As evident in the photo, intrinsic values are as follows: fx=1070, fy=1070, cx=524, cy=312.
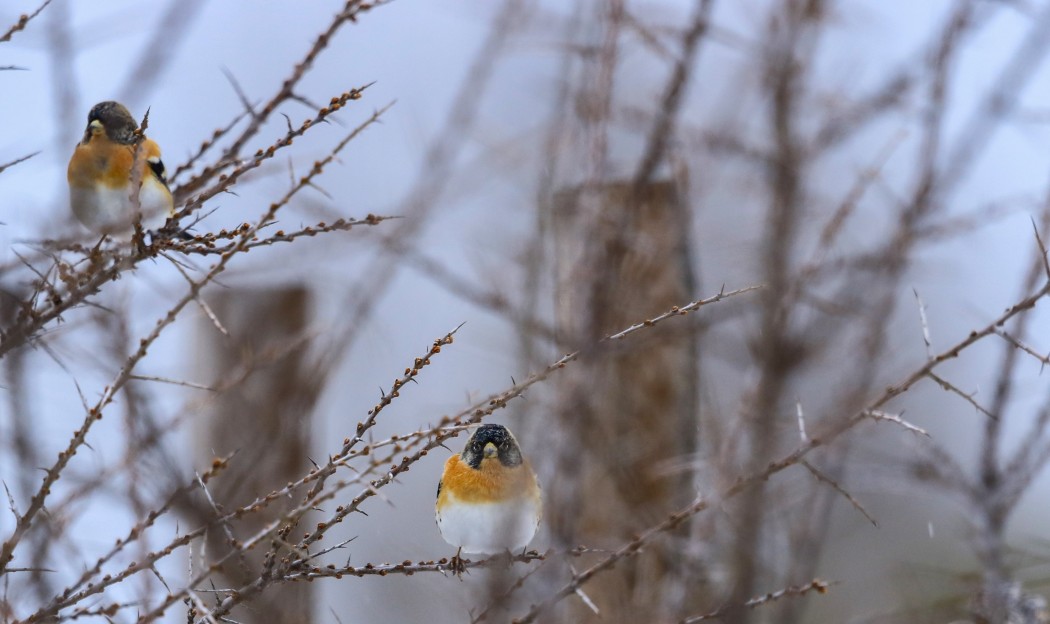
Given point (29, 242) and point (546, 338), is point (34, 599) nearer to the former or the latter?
point (29, 242)

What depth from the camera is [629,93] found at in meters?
4.83

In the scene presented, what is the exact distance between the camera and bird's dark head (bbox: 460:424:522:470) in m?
3.02

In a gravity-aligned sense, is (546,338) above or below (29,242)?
above

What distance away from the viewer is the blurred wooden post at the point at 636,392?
3285mm

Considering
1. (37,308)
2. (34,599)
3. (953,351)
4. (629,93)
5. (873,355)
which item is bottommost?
(953,351)

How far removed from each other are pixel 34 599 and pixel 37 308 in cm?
88

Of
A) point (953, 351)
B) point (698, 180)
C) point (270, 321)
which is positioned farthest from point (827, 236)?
point (270, 321)

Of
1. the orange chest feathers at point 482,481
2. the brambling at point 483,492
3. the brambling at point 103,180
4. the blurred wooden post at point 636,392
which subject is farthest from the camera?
the blurred wooden post at point 636,392

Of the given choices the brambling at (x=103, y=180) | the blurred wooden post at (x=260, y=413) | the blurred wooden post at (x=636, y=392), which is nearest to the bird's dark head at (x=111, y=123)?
the brambling at (x=103, y=180)

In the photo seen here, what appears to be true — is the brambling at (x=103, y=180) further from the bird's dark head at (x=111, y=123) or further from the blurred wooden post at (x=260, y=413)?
the blurred wooden post at (x=260, y=413)

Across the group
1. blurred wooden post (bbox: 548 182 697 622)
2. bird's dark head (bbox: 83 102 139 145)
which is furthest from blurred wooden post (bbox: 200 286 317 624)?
blurred wooden post (bbox: 548 182 697 622)

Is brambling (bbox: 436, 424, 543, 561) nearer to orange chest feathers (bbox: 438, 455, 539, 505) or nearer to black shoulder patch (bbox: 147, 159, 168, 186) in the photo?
orange chest feathers (bbox: 438, 455, 539, 505)

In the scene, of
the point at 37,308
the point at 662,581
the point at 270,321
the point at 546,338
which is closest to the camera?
the point at 37,308

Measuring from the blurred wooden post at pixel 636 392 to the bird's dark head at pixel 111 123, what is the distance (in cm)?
116
